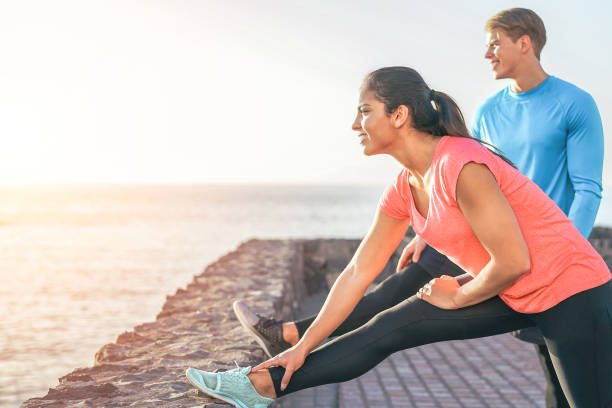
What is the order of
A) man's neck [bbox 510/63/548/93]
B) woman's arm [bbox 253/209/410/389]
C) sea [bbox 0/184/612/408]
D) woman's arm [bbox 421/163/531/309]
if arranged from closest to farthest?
woman's arm [bbox 421/163/531/309], woman's arm [bbox 253/209/410/389], man's neck [bbox 510/63/548/93], sea [bbox 0/184/612/408]

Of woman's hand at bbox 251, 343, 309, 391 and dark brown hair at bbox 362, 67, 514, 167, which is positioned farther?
woman's hand at bbox 251, 343, 309, 391

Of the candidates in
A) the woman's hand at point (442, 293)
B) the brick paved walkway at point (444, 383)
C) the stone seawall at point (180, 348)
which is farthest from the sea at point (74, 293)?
the woman's hand at point (442, 293)

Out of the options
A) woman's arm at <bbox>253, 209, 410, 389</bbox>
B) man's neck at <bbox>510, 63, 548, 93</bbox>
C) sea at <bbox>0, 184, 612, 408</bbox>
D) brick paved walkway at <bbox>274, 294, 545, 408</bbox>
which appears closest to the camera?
woman's arm at <bbox>253, 209, 410, 389</bbox>

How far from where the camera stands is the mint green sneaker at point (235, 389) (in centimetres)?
246

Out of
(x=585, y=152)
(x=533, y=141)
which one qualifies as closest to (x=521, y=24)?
(x=533, y=141)

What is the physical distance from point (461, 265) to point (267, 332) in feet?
3.52

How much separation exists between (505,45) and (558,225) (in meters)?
1.02

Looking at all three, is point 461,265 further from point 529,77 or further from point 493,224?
point 529,77

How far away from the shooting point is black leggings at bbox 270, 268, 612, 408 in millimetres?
2094

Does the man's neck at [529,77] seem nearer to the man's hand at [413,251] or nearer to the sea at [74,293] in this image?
the man's hand at [413,251]

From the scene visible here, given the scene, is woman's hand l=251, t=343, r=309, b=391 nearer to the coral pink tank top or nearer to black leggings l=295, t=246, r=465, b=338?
black leggings l=295, t=246, r=465, b=338

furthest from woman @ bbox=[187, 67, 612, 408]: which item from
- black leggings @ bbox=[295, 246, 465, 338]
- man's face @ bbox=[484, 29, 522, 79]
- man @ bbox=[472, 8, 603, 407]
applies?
man's face @ bbox=[484, 29, 522, 79]

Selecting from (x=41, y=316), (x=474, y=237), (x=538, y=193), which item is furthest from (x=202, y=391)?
(x=41, y=316)

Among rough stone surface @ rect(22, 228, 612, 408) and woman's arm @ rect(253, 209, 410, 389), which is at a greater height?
woman's arm @ rect(253, 209, 410, 389)
